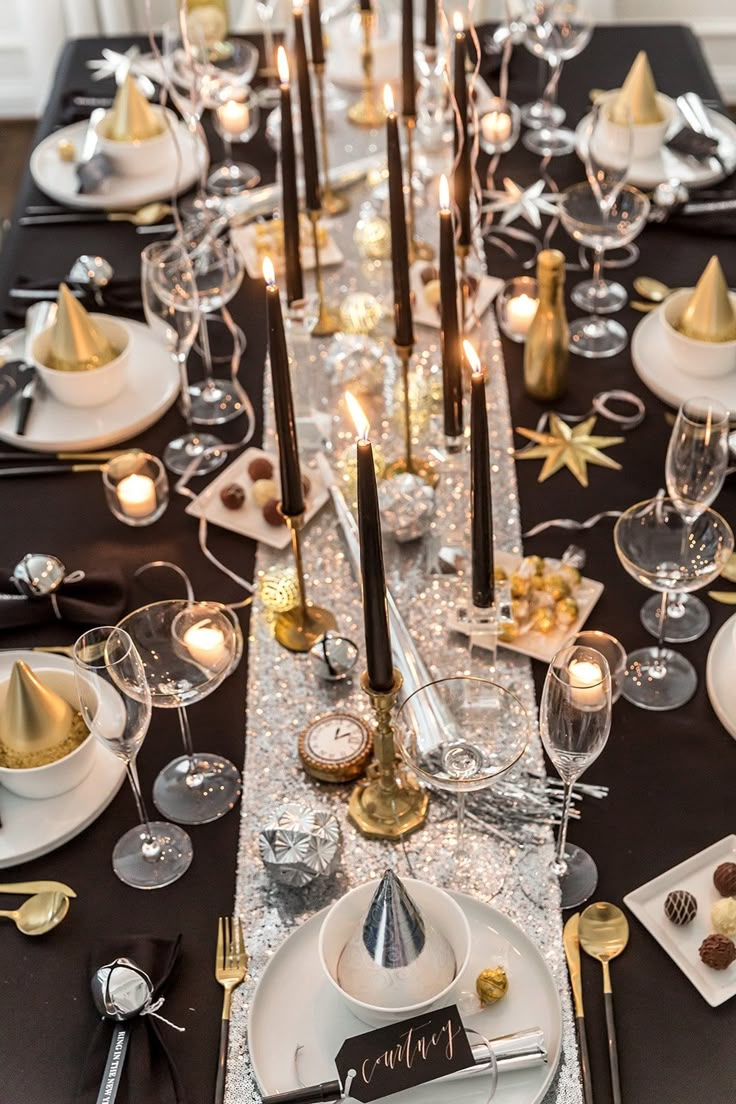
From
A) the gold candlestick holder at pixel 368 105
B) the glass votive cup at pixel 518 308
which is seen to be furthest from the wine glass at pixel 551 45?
the glass votive cup at pixel 518 308

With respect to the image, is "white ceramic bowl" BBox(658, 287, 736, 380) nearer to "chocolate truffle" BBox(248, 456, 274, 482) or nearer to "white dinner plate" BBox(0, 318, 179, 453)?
"chocolate truffle" BBox(248, 456, 274, 482)

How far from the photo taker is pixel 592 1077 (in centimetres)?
118

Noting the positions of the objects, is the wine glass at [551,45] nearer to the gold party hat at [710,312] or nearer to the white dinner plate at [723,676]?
the gold party hat at [710,312]

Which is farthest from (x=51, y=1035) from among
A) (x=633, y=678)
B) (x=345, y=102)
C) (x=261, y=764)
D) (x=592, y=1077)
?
(x=345, y=102)

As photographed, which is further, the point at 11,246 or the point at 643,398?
the point at 11,246

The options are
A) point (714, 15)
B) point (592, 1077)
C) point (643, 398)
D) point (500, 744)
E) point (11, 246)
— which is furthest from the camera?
point (714, 15)

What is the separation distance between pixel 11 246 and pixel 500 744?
58.4 inches

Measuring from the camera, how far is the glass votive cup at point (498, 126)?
2486 mm

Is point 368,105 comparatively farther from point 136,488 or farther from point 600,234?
point 136,488

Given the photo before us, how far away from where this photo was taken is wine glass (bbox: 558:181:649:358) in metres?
2.06

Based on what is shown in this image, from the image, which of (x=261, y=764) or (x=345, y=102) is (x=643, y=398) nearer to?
(x=261, y=764)

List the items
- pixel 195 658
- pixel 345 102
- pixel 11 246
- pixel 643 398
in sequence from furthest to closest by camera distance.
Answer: pixel 345 102 < pixel 11 246 < pixel 643 398 < pixel 195 658

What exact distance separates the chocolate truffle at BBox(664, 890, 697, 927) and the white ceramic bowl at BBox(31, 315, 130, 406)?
113 cm

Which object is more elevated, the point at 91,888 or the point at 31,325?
the point at 31,325
